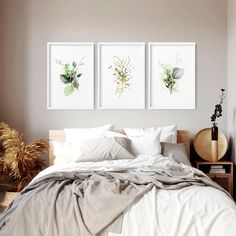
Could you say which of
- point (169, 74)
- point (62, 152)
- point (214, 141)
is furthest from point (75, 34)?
point (214, 141)

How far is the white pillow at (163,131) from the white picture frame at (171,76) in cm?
40

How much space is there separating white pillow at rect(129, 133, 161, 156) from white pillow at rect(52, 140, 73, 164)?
745 mm

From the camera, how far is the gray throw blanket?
2.46m

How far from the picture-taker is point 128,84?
5121 mm

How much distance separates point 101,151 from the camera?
420 centimetres

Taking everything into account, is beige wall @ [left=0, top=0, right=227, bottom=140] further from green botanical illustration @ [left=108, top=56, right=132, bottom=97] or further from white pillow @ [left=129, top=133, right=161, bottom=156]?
white pillow @ [left=129, top=133, right=161, bottom=156]

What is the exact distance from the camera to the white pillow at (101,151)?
4.18 metres

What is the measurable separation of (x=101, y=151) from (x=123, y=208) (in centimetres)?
172

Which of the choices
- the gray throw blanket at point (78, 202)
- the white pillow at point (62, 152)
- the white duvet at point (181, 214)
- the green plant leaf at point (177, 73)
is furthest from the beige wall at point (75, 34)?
the white duvet at point (181, 214)

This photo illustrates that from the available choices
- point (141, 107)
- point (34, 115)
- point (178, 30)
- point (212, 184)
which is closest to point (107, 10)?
point (178, 30)

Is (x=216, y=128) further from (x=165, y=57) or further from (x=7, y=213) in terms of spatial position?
(x=7, y=213)

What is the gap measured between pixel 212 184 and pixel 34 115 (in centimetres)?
292

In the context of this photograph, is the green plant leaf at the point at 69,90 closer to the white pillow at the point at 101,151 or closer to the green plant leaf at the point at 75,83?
the green plant leaf at the point at 75,83

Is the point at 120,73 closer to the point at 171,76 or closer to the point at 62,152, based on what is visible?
the point at 171,76
